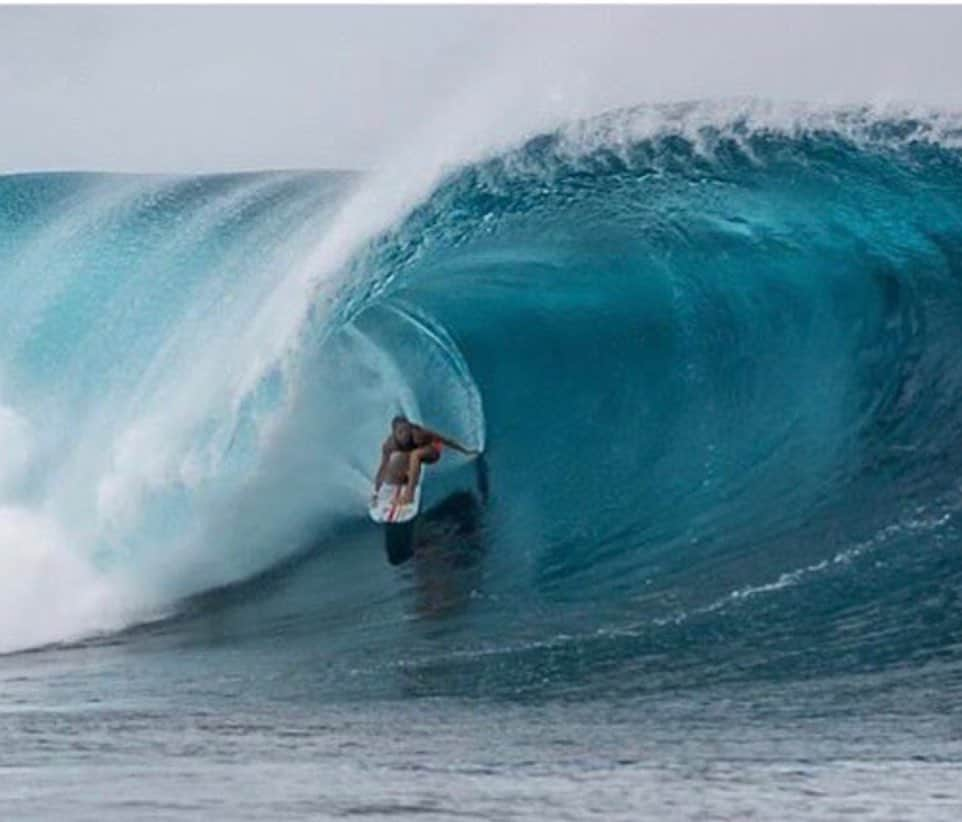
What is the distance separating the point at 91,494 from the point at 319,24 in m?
1.31

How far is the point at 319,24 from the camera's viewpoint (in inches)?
183

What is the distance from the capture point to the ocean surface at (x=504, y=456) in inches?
152

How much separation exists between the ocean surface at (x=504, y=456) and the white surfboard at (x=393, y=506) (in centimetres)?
5

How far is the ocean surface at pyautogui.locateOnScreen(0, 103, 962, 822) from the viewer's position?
12.6ft

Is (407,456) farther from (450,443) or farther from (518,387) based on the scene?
(518,387)

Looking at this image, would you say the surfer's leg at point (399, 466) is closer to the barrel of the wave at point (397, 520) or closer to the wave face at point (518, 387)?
the barrel of the wave at point (397, 520)

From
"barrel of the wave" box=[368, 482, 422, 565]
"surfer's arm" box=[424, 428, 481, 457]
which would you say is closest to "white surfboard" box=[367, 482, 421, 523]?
"barrel of the wave" box=[368, 482, 422, 565]

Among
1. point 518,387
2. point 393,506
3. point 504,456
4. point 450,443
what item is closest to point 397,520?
point 393,506

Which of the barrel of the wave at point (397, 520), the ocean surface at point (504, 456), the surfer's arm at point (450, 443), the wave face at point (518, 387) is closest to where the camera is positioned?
the ocean surface at point (504, 456)

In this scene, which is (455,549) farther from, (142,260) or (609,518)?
(142,260)

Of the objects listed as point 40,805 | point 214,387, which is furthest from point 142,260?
point 40,805

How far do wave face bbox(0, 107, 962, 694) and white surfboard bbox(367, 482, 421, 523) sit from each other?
78 millimetres

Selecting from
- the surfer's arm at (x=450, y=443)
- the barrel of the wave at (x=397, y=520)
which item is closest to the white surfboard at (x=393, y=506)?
the barrel of the wave at (x=397, y=520)

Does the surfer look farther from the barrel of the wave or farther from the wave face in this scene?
the wave face
